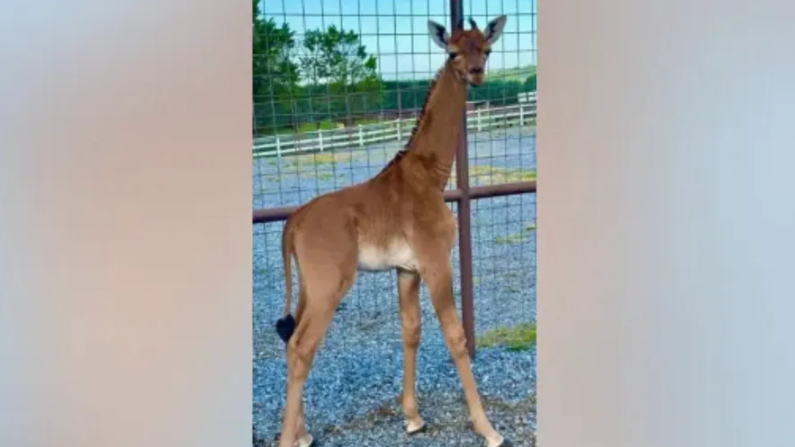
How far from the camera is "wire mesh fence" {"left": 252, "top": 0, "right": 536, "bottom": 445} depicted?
52.9 inches

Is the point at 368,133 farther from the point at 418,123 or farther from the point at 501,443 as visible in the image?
the point at 501,443

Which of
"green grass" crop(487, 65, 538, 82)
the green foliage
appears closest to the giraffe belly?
the green foliage

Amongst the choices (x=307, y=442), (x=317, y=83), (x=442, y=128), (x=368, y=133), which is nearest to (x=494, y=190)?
(x=442, y=128)

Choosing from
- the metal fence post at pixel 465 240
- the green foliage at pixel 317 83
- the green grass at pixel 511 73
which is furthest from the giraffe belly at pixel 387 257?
the green grass at pixel 511 73

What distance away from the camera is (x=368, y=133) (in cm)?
138

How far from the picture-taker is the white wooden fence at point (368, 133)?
1.35 metres

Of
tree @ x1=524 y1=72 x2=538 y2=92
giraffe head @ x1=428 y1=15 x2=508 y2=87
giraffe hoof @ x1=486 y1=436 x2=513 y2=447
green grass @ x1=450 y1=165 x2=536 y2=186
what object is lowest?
giraffe hoof @ x1=486 y1=436 x2=513 y2=447

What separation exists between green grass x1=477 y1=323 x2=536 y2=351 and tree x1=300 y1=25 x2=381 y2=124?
1.59 ft

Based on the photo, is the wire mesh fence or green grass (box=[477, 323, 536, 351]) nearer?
the wire mesh fence

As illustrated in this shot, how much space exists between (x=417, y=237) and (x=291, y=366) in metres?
0.33

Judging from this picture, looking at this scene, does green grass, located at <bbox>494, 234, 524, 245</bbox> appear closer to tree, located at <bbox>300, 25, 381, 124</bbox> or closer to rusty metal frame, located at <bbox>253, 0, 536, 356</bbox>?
rusty metal frame, located at <bbox>253, 0, 536, 356</bbox>
